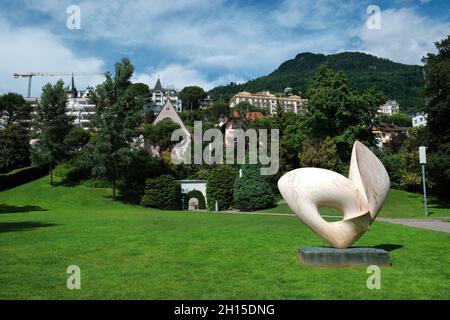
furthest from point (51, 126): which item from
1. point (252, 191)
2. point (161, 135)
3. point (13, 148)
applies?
point (252, 191)

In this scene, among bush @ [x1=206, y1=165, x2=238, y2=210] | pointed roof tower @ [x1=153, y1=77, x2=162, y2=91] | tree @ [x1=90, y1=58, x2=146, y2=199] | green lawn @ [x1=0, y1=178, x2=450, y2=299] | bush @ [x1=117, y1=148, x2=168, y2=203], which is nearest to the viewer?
green lawn @ [x1=0, y1=178, x2=450, y2=299]

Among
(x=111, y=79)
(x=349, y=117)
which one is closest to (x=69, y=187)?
(x=111, y=79)

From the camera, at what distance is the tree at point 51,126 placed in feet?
157

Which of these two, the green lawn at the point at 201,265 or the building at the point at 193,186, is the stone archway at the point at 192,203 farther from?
the green lawn at the point at 201,265

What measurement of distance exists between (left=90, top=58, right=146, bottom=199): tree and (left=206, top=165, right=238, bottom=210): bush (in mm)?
9560

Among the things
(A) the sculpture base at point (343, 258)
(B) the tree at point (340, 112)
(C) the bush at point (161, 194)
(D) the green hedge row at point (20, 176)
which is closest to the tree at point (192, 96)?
(D) the green hedge row at point (20, 176)

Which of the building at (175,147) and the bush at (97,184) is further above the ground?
the building at (175,147)

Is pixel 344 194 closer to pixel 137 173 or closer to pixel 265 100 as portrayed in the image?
pixel 137 173

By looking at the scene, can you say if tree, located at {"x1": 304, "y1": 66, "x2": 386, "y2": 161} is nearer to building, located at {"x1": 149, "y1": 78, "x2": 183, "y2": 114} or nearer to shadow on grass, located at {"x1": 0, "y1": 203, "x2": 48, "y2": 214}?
shadow on grass, located at {"x1": 0, "y1": 203, "x2": 48, "y2": 214}

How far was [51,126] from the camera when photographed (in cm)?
4819

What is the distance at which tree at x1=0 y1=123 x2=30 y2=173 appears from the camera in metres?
54.8

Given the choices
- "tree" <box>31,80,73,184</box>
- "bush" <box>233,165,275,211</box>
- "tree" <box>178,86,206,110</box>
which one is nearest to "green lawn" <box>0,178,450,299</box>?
"bush" <box>233,165,275,211</box>

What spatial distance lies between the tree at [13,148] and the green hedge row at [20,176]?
137 inches

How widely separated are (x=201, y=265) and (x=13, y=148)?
53.7 meters
